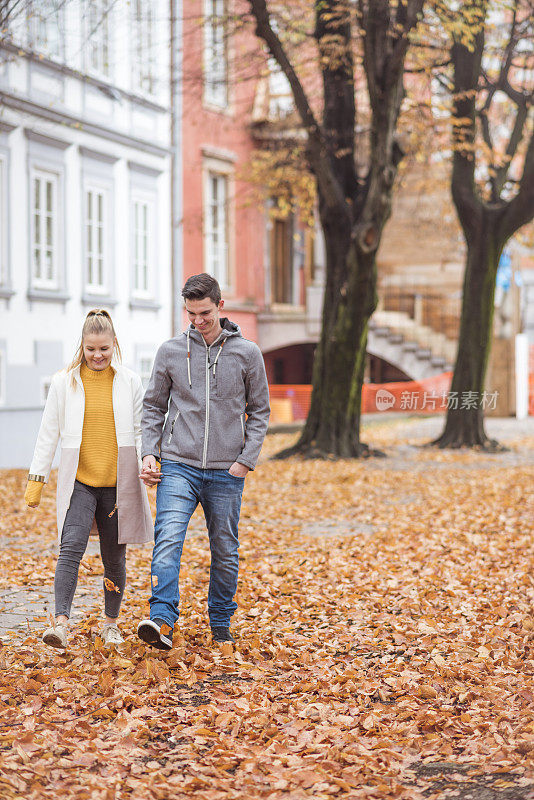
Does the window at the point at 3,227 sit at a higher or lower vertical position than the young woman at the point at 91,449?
higher

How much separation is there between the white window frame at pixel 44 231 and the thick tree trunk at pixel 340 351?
5.14 m

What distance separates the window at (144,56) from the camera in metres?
22.8

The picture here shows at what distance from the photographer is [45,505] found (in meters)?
13.2

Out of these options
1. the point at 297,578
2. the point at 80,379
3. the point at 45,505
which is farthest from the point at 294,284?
the point at 80,379

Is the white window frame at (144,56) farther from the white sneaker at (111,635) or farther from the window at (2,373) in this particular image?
the white sneaker at (111,635)

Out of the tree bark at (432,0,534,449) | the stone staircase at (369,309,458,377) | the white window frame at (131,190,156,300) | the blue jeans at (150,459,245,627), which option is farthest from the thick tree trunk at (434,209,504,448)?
the blue jeans at (150,459,245,627)

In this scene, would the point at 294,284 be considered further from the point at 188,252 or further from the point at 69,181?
the point at 69,181

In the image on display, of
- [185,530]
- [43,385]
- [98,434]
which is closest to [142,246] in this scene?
[43,385]

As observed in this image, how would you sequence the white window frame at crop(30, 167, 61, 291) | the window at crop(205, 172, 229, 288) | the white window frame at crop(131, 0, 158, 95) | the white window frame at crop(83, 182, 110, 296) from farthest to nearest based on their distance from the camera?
the window at crop(205, 172, 229, 288), the white window frame at crop(131, 0, 158, 95), the white window frame at crop(83, 182, 110, 296), the white window frame at crop(30, 167, 61, 291)

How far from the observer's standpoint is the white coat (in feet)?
19.8

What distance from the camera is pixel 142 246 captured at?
77.8 feet

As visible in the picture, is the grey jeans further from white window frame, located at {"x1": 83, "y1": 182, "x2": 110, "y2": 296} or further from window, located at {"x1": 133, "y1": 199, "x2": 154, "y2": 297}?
window, located at {"x1": 133, "y1": 199, "x2": 154, "y2": 297}

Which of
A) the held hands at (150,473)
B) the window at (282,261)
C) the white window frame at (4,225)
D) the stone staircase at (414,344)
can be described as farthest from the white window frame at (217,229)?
the held hands at (150,473)

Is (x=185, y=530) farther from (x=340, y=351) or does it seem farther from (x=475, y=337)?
(x=475, y=337)
